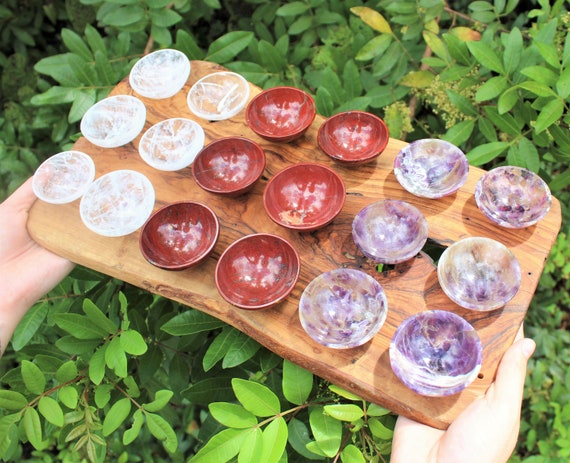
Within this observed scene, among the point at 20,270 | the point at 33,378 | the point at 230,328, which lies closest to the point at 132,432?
the point at 33,378

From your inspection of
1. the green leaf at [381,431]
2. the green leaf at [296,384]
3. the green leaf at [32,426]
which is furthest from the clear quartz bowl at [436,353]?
the green leaf at [32,426]

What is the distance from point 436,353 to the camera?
1682mm

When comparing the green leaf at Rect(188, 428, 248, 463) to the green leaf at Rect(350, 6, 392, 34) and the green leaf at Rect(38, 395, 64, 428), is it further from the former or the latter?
the green leaf at Rect(350, 6, 392, 34)

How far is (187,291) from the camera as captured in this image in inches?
70.9

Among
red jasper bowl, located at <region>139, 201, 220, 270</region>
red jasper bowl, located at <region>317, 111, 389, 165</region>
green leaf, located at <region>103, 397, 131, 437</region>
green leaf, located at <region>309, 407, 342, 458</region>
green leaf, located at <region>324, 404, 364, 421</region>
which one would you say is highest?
red jasper bowl, located at <region>317, 111, 389, 165</region>

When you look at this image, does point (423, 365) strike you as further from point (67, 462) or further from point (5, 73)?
point (5, 73)

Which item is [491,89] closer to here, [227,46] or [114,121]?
[227,46]

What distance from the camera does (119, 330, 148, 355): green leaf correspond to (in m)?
1.61

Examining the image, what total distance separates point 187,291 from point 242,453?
604 millimetres

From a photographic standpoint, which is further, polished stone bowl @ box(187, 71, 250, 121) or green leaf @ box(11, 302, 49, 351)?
polished stone bowl @ box(187, 71, 250, 121)

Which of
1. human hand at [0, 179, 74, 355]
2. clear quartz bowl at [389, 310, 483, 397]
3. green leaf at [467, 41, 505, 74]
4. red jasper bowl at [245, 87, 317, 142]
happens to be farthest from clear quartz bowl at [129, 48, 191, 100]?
clear quartz bowl at [389, 310, 483, 397]

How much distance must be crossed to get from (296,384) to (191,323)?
467 mm

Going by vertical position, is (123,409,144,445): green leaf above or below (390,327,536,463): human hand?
below

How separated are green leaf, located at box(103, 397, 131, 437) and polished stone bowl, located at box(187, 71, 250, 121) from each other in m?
1.20
